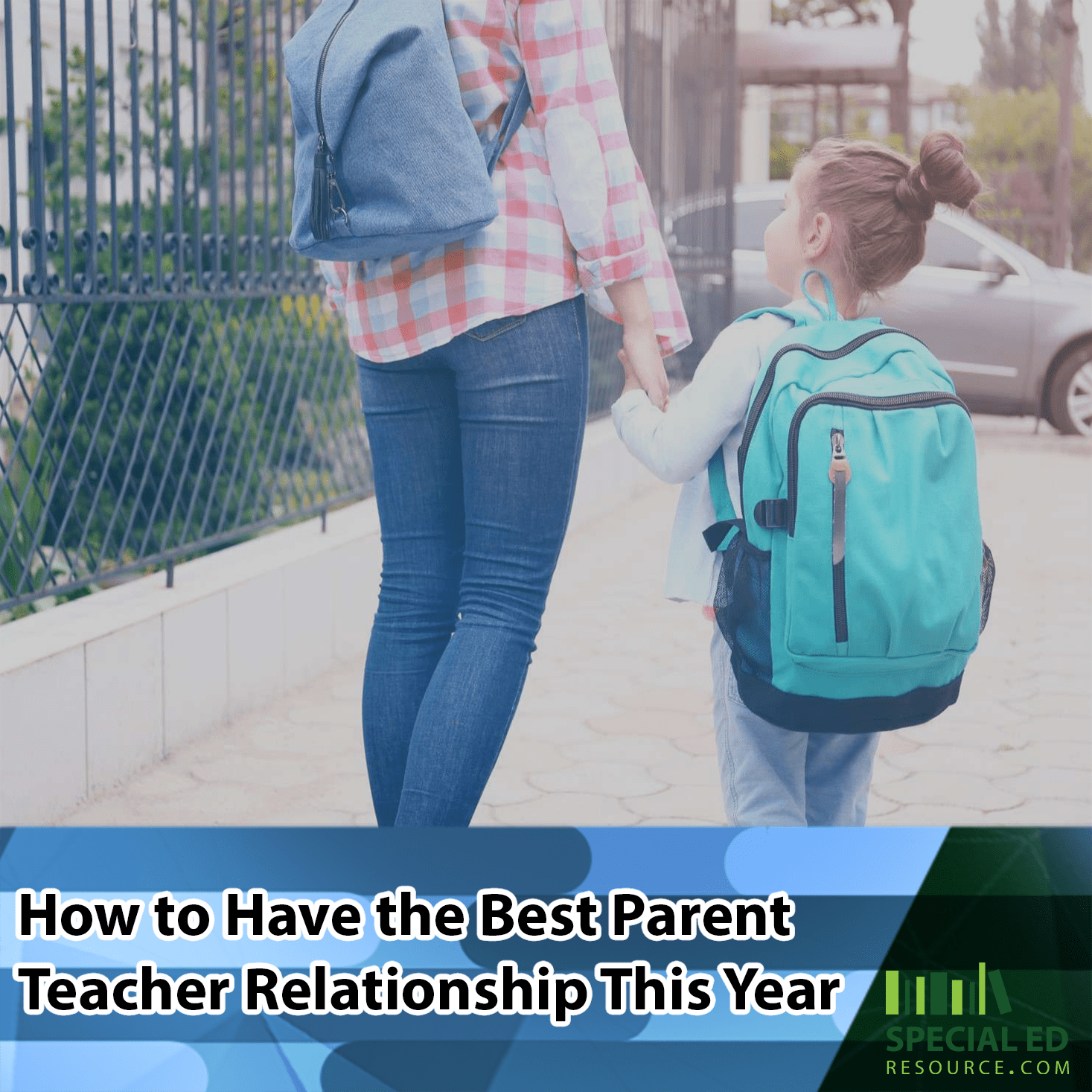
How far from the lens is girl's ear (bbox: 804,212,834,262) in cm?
249

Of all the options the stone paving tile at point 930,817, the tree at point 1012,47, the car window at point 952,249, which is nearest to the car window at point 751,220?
the car window at point 952,249

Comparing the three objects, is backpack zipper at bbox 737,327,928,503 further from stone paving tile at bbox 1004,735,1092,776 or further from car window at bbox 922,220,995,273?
car window at bbox 922,220,995,273

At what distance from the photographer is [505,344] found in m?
2.40

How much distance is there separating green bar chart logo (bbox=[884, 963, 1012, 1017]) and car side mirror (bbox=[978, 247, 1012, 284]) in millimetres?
9837

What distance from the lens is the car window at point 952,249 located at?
11.5 metres

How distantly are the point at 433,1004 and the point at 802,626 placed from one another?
2.32ft

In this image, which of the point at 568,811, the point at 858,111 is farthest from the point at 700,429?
the point at 858,111

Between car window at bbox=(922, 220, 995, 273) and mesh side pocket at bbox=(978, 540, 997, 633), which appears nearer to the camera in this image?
mesh side pocket at bbox=(978, 540, 997, 633)

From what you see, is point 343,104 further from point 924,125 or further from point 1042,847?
point 924,125

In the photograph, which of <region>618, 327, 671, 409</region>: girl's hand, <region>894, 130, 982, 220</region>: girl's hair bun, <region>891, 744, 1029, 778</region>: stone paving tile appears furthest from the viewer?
<region>891, 744, 1029, 778</region>: stone paving tile

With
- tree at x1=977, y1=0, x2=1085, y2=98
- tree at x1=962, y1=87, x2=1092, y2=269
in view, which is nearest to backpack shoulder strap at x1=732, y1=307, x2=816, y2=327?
tree at x1=962, y1=87, x2=1092, y2=269

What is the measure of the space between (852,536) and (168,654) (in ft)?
7.26

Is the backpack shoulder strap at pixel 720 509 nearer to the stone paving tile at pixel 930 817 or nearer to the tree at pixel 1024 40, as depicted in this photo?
the stone paving tile at pixel 930 817

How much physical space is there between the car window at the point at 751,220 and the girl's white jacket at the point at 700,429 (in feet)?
31.7
